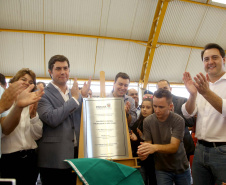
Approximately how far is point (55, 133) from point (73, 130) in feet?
0.63

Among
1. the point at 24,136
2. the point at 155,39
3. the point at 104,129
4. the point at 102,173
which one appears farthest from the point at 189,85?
the point at 155,39

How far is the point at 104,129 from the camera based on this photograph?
1863mm

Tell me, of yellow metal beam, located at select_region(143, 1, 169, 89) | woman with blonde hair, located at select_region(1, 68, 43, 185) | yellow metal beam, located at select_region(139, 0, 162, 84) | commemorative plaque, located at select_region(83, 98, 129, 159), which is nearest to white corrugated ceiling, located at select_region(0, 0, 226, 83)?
yellow metal beam, located at select_region(139, 0, 162, 84)

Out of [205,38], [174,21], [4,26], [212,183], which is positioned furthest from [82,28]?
[212,183]

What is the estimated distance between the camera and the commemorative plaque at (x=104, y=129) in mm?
1791

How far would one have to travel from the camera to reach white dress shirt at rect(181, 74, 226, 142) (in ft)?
6.06

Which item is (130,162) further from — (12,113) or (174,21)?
(174,21)

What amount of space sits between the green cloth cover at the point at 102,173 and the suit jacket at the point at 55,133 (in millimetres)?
637

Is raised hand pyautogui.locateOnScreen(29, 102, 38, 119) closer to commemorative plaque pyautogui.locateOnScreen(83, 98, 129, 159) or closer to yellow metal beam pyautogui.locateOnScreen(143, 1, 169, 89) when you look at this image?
commemorative plaque pyautogui.locateOnScreen(83, 98, 129, 159)

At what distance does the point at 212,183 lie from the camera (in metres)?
1.89

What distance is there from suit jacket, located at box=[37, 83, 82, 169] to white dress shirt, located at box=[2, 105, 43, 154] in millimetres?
72

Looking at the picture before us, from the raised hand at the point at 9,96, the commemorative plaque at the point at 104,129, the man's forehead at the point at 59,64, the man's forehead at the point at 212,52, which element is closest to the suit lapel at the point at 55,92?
the man's forehead at the point at 59,64

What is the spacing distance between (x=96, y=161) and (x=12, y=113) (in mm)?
920

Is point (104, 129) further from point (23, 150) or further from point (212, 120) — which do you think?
point (212, 120)
